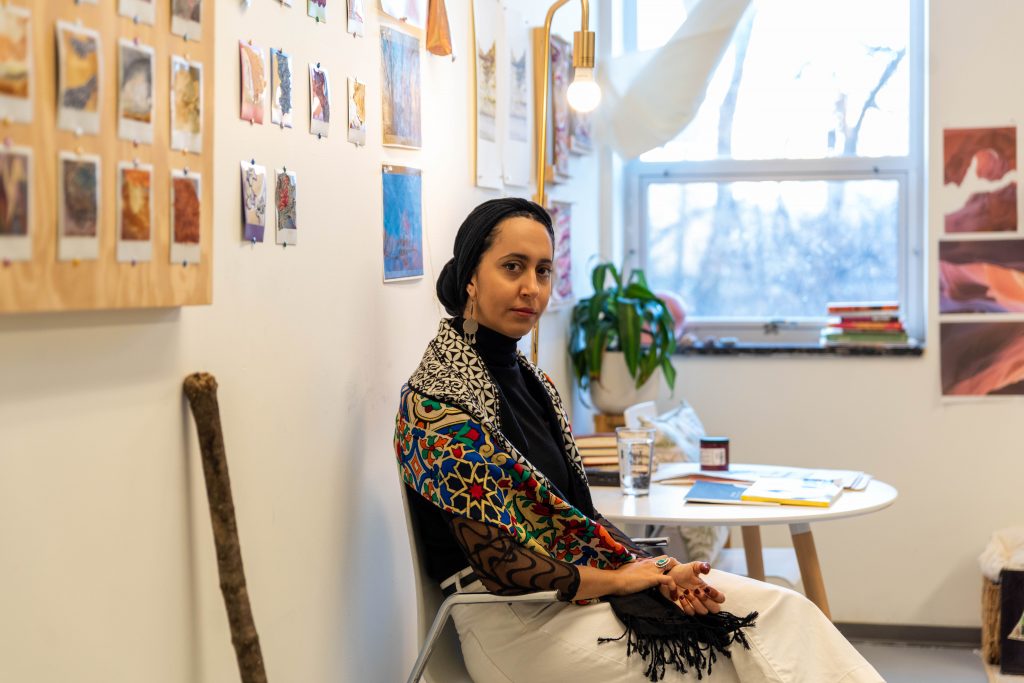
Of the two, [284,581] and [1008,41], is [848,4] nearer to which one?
[1008,41]

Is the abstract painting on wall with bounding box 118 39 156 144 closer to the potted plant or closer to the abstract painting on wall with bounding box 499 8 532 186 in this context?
the abstract painting on wall with bounding box 499 8 532 186

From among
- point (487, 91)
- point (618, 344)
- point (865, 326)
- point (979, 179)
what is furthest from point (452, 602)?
point (979, 179)

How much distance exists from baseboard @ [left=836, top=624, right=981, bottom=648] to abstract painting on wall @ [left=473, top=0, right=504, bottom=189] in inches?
86.5

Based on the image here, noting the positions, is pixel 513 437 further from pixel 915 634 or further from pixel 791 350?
pixel 915 634

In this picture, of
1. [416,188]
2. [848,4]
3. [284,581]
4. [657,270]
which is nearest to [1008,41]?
[848,4]

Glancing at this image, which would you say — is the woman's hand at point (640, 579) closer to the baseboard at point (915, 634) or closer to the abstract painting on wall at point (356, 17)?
the abstract painting on wall at point (356, 17)

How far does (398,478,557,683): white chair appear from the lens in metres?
1.83

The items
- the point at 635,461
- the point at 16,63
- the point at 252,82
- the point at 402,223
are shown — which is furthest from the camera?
the point at 635,461

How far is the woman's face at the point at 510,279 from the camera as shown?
207cm

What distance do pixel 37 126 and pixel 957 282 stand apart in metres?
3.41

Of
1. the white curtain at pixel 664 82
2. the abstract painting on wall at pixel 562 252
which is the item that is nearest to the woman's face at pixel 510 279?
the abstract painting on wall at pixel 562 252

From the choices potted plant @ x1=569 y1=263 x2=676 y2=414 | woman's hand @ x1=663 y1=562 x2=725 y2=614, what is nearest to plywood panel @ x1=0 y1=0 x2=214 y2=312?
woman's hand @ x1=663 y1=562 x2=725 y2=614

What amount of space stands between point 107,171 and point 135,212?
2.6 inches

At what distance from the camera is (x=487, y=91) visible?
277 centimetres
